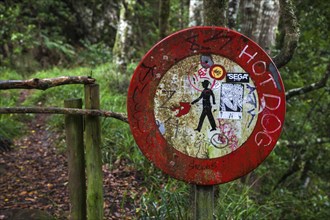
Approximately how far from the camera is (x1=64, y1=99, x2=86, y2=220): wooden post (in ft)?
8.74

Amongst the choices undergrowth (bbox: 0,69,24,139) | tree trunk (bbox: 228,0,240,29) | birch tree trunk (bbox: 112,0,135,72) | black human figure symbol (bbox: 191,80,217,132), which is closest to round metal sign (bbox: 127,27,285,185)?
black human figure symbol (bbox: 191,80,217,132)

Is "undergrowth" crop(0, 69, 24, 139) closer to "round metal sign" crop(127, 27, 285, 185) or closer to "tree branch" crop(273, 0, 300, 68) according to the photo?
"tree branch" crop(273, 0, 300, 68)

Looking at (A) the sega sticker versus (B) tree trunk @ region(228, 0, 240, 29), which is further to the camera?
(B) tree trunk @ region(228, 0, 240, 29)

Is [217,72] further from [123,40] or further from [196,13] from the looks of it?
[123,40]

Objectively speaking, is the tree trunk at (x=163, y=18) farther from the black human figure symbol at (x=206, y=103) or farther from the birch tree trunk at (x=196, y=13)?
the black human figure symbol at (x=206, y=103)

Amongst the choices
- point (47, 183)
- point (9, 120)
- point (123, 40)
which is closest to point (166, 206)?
point (47, 183)

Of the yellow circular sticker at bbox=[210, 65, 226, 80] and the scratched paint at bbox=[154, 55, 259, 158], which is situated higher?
the yellow circular sticker at bbox=[210, 65, 226, 80]

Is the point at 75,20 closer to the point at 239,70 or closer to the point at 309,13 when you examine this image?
the point at 309,13

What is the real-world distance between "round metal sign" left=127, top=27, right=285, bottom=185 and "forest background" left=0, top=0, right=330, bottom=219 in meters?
0.98

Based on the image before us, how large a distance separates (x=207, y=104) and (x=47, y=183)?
3.57 metres

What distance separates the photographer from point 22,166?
5.39m

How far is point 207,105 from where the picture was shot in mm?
1827

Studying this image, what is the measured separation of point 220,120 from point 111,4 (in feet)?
46.2

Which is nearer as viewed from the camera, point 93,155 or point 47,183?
point 93,155
